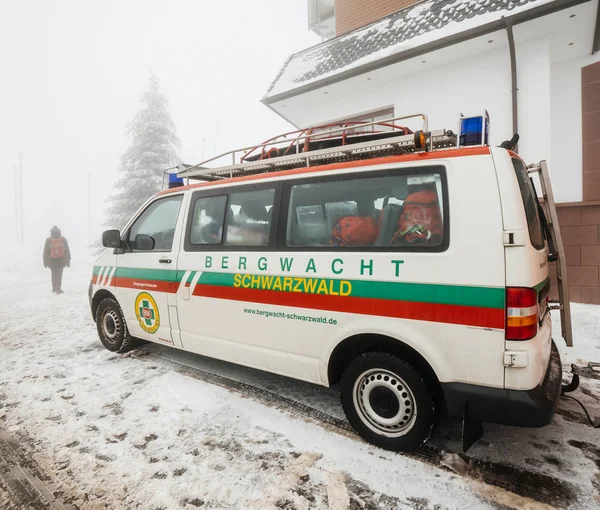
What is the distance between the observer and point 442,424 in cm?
301

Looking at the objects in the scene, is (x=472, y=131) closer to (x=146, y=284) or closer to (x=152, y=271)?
(x=152, y=271)

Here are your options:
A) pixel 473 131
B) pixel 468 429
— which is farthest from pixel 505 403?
pixel 473 131

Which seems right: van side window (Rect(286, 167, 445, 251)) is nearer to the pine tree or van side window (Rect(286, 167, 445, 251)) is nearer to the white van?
the white van

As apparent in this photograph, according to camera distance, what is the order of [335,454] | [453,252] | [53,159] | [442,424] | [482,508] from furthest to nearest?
[53,159], [442,424], [335,454], [453,252], [482,508]

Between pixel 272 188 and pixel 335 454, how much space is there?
2.16m

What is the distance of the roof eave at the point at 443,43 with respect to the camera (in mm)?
6200

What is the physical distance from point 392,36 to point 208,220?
7203mm

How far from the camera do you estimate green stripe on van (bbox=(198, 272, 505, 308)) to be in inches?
86.7

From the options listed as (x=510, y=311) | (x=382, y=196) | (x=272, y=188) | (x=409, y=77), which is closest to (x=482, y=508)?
(x=510, y=311)

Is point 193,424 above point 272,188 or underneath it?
underneath

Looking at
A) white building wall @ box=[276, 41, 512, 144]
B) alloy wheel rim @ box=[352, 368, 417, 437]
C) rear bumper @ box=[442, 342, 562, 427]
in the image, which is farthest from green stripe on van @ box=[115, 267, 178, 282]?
white building wall @ box=[276, 41, 512, 144]

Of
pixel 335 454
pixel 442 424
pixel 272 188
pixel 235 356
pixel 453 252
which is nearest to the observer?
pixel 453 252

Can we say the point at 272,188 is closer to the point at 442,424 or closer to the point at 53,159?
the point at 442,424

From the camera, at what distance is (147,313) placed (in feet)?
13.8
